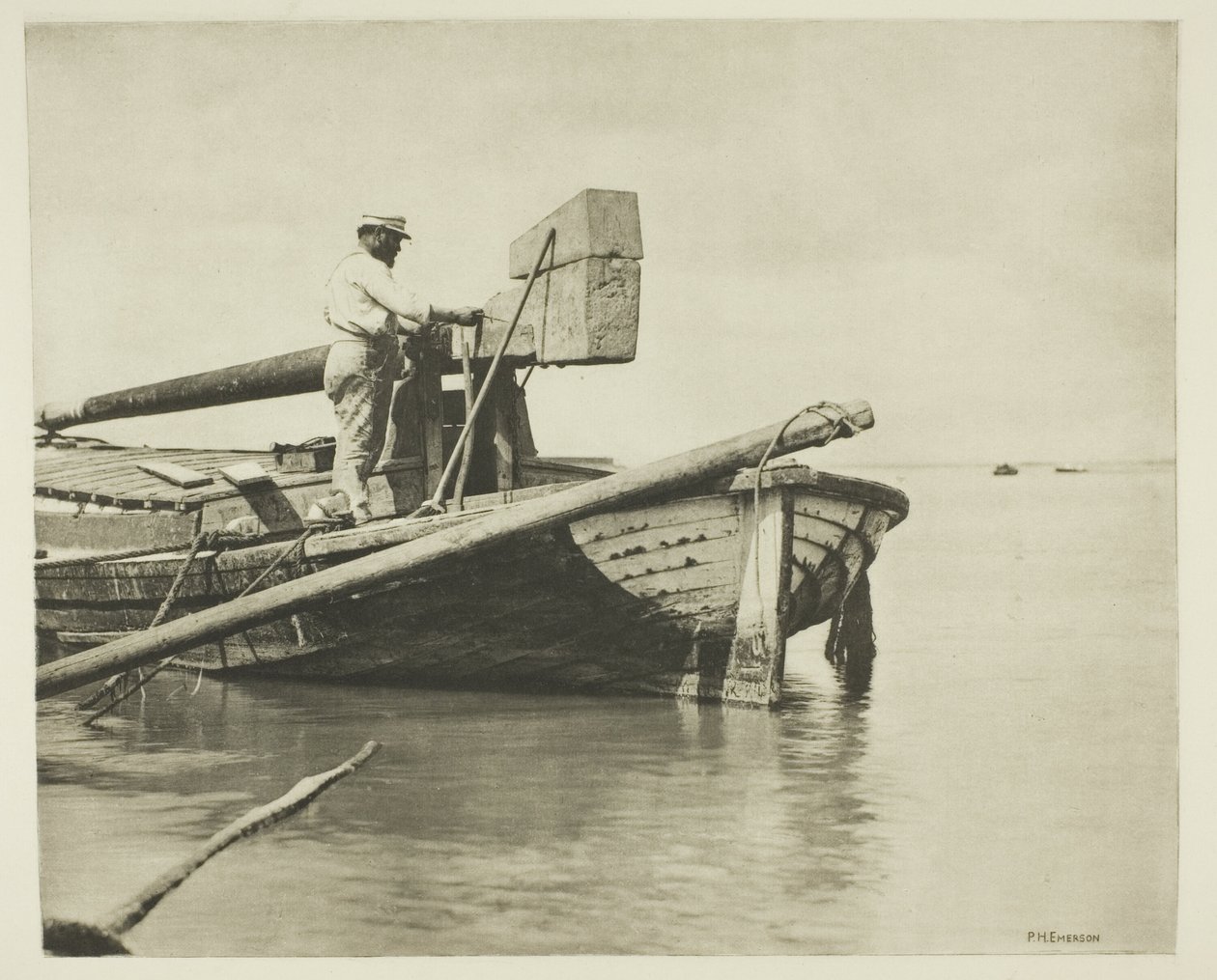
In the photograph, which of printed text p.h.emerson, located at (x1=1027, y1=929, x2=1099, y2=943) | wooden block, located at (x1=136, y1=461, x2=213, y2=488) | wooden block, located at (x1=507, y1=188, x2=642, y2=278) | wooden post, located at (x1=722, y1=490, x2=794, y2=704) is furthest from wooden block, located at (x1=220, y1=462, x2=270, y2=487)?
printed text p.h.emerson, located at (x1=1027, y1=929, x2=1099, y2=943)

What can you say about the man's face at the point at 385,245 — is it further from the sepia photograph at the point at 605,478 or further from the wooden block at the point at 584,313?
the wooden block at the point at 584,313

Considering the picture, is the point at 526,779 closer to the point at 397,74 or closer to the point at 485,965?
the point at 485,965

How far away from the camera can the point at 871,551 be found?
7266 millimetres

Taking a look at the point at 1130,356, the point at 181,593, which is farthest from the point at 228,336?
the point at 1130,356

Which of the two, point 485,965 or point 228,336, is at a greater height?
point 228,336

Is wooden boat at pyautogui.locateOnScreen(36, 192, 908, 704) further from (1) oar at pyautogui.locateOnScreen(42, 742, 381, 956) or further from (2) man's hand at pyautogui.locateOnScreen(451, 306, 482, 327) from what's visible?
(1) oar at pyautogui.locateOnScreen(42, 742, 381, 956)

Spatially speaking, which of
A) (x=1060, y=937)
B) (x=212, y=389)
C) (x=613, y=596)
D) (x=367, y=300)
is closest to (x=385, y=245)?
(x=367, y=300)

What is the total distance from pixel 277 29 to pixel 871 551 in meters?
3.71

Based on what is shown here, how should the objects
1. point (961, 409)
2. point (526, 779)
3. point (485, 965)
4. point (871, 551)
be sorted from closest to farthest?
point (485, 965), point (526, 779), point (961, 409), point (871, 551)

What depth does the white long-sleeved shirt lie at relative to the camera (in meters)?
6.82

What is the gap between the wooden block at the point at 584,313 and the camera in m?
6.55

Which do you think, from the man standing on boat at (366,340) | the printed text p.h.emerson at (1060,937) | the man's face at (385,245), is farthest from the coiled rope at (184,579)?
the printed text p.h.emerson at (1060,937)

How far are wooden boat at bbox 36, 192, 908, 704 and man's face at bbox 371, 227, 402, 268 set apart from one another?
55cm

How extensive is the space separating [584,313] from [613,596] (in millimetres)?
1306
